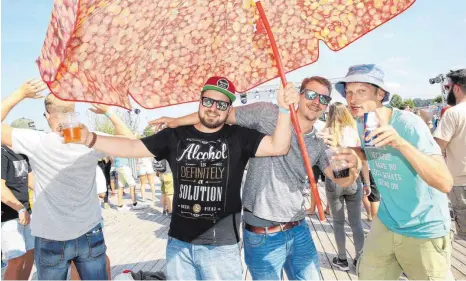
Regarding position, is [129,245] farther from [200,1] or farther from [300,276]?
[200,1]

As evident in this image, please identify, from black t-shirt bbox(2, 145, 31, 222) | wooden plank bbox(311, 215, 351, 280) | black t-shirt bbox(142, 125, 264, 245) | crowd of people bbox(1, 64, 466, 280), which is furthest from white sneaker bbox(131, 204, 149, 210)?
black t-shirt bbox(142, 125, 264, 245)

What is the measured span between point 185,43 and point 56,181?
1.63 meters

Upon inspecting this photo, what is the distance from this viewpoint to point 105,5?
6.54 feet

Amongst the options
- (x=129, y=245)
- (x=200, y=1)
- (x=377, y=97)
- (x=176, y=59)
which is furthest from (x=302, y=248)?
(x=129, y=245)

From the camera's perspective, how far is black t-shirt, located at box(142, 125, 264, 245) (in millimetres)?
2426

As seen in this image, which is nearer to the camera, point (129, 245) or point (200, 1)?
point (200, 1)

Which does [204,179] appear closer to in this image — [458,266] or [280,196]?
[280,196]

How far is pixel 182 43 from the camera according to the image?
2732mm

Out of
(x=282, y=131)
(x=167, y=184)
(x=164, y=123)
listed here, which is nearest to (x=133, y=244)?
(x=167, y=184)

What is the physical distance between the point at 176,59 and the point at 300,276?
6.89 feet

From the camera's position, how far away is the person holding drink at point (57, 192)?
2.78m

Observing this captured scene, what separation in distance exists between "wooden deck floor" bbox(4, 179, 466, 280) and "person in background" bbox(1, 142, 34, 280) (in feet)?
4.74

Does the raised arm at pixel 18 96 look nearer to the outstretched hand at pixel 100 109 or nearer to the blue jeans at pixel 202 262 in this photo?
the outstretched hand at pixel 100 109

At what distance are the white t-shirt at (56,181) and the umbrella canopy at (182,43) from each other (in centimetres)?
85
